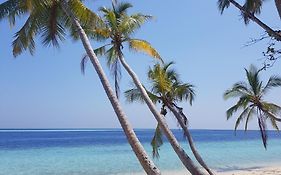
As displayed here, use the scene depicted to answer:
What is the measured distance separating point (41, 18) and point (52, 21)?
0.37m

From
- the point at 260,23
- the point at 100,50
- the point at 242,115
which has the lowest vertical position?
the point at 242,115

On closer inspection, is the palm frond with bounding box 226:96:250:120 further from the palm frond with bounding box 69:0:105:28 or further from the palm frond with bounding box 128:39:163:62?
the palm frond with bounding box 69:0:105:28

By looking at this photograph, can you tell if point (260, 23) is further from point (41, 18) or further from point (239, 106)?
point (239, 106)

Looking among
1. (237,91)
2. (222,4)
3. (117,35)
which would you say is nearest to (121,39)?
(117,35)

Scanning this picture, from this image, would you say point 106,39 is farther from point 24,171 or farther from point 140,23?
→ point 24,171

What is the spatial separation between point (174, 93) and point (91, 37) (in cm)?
484

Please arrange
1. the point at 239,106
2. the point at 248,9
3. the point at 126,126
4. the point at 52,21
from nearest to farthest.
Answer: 1. the point at 126,126
2. the point at 248,9
3. the point at 52,21
4. the point at 239,106

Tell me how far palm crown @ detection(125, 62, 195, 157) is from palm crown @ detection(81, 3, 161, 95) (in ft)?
6.34

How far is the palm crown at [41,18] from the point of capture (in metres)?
10.7

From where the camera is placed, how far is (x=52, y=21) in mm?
11797

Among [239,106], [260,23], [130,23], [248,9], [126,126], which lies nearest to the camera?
[126,126]

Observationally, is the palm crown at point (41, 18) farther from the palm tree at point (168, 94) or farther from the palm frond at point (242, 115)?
the palm frond at point (242, 115)

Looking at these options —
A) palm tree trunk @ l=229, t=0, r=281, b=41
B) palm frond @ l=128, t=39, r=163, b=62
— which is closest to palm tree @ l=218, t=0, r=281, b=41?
palm tree trunk @ l=229, t=0, r=281, b=41

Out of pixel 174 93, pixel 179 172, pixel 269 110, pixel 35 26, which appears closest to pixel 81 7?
pixel 35 26
